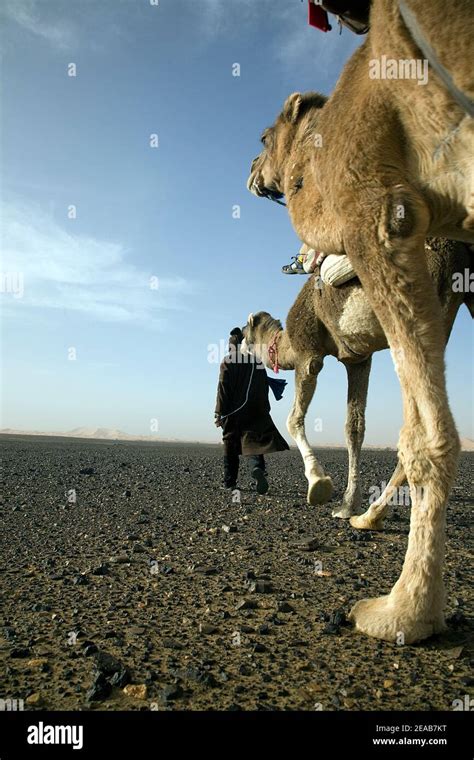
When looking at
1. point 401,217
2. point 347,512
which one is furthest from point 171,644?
point 347,512

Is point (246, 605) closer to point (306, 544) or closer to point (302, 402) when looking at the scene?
point (306, 544)

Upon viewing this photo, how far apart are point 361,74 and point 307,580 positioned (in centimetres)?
327

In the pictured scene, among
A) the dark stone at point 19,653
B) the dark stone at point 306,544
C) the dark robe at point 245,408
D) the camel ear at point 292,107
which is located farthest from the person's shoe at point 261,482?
the dark stone at point 19,653

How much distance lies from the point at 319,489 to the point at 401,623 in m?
3.62

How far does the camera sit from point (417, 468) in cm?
282

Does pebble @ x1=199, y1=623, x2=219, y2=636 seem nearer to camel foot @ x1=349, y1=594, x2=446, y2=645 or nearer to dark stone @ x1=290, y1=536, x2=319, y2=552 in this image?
camel foot @ x1=349, y1=594, x2=446, y2=645

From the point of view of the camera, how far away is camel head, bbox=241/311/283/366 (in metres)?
9.80

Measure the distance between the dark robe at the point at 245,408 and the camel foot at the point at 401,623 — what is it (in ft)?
24.2

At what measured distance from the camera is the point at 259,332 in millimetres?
10133

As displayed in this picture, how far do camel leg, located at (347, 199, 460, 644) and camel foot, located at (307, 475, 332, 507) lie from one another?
11.4 ft

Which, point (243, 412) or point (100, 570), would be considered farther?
point (243, 412)

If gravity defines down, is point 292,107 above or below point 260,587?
above
